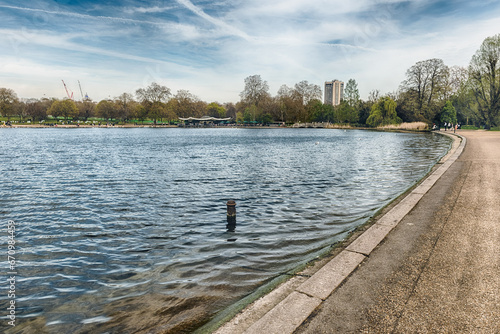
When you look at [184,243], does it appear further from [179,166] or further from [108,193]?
[179,166]

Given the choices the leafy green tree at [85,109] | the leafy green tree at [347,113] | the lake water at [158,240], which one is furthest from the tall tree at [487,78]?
the leafy green tree at [85,109]

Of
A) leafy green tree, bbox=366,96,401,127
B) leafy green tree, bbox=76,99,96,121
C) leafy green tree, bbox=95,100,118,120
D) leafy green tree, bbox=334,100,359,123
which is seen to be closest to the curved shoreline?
leafy green tree, bbox=366,96,401,127

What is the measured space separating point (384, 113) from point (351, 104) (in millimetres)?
26788

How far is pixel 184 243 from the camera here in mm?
8047

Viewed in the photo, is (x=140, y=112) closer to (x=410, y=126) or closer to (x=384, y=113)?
(x=384, y=113)

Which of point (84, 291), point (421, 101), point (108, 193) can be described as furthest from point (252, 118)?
point (84, 291)

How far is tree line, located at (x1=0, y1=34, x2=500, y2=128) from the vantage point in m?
66.9

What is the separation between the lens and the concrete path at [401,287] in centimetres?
373

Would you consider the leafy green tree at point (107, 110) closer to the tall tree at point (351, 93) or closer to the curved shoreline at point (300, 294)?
the tall tree at point (351, 93)

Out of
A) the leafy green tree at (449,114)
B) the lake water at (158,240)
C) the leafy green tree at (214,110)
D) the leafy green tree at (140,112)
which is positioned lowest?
the lake water at (158,240)

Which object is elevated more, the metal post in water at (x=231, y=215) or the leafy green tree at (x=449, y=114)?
the leafy green tree at (x=449, y=114)

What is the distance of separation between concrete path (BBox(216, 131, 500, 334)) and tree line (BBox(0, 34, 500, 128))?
76.8 m

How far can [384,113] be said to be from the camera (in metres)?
93.2

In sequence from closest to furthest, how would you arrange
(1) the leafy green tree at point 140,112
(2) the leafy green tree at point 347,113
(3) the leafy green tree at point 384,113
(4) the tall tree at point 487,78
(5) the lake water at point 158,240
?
(5) the lake water at point 158,240, (4) the tall tree at point 487,78, (3) the leafy green tree at point 384,113, (2) the leafy green tree at point 347,113, (1) the leafy green tree at point 140,112
